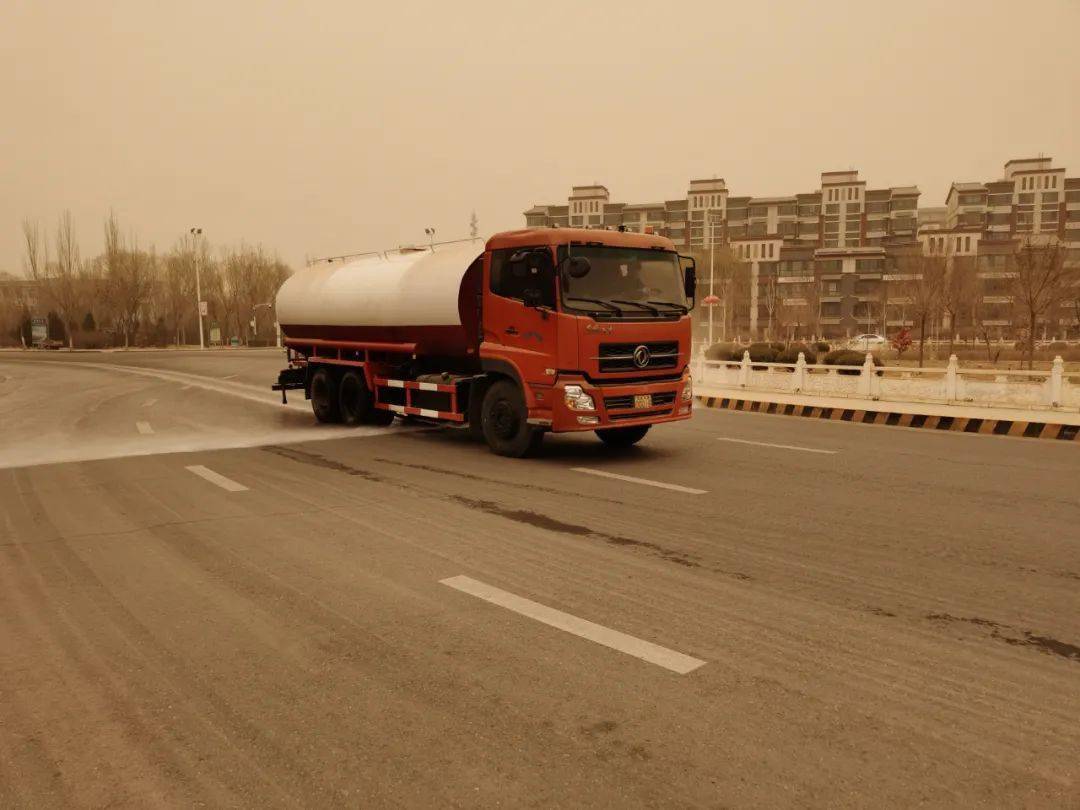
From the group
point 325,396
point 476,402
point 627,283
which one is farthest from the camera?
point 325,396

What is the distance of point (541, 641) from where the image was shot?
4.29 metres

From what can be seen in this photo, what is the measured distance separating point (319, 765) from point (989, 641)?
3480mm

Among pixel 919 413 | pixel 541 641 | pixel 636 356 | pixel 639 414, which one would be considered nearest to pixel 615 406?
pixel 639 414

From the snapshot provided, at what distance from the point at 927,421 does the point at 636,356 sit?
864cm

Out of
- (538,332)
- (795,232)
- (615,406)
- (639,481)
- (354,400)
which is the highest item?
(795,232)

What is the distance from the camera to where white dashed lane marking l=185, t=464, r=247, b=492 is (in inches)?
343

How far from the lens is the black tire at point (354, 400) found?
14047 millimetres

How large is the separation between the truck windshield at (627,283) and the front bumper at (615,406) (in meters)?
0.93

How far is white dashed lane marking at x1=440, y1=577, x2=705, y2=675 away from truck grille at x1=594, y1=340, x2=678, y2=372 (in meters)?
4.85

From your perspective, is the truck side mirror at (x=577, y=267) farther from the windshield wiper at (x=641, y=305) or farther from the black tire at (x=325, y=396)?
the black tire at (x=325, y=396)

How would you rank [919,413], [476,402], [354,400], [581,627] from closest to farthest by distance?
[581,627] → [476,402] → [354,400] → [919,413]

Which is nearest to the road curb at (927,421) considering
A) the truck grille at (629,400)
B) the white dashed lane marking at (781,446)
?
the white dashed lane marking at (781,446)

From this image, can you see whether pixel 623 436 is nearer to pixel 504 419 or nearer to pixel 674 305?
pixel 504 419

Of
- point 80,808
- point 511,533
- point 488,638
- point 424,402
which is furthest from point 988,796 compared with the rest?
point 424,402
